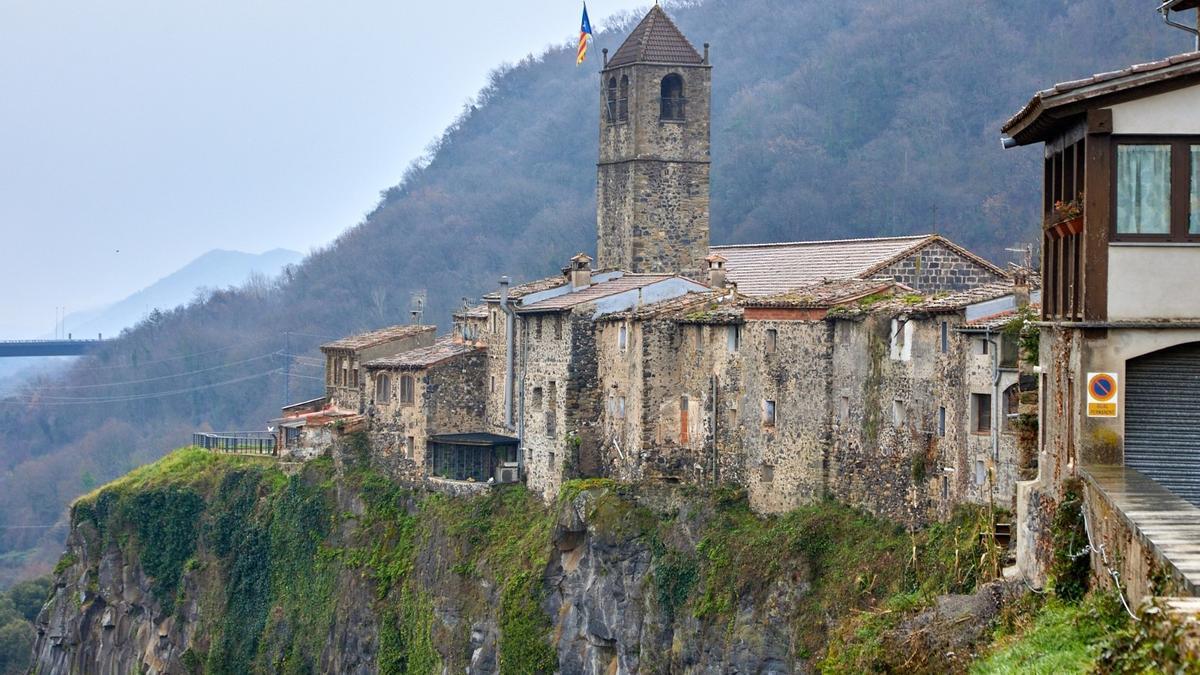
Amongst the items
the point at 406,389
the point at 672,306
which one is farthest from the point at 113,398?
the point at 672,306

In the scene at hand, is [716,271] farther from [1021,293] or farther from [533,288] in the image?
[1021,293]

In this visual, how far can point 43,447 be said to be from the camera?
533 ft

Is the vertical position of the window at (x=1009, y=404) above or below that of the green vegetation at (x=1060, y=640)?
above

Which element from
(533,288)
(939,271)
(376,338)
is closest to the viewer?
(939,271)

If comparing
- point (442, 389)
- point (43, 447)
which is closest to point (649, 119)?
point (442, 389)

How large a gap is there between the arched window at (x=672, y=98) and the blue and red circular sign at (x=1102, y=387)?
135ft

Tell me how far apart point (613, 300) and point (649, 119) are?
10209mm

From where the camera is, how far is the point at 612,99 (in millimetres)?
60438

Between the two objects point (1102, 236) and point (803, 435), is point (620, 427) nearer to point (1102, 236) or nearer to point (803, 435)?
point (803, 435)

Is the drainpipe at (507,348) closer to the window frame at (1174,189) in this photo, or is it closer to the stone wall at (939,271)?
the stone wall at (939,271)

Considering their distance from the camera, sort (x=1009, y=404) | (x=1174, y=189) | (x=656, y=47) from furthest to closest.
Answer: (x=656, y=47)
(x=1009, y=404)
(x=1174, y=189)

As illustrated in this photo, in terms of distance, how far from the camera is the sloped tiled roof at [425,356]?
5703 centimetres

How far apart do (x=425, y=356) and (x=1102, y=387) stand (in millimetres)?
40830

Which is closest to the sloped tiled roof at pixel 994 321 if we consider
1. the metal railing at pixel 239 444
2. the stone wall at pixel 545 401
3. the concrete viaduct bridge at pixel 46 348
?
the stone wall at pixel 545 401
